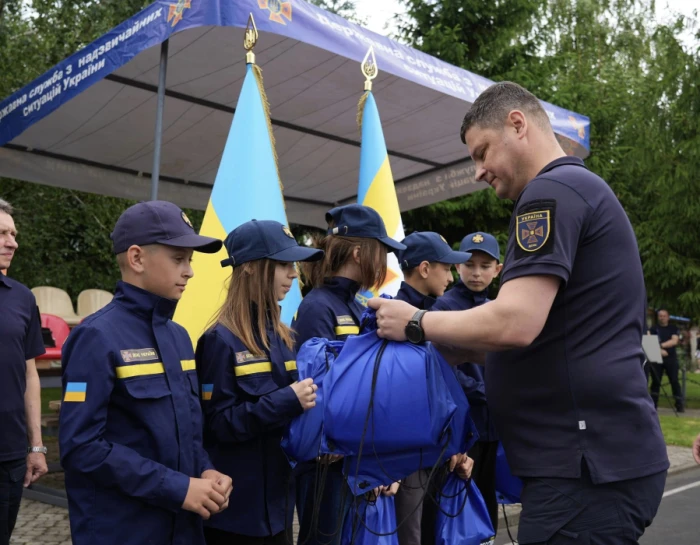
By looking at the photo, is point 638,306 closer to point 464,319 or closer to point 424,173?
point 464,319

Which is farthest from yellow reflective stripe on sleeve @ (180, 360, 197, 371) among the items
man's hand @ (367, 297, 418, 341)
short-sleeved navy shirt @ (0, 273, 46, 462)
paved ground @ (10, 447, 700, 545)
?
paved ground @ (10, 447, 700, 545)

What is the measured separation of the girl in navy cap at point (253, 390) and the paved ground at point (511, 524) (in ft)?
10.5

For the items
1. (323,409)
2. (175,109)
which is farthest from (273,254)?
(175,109)

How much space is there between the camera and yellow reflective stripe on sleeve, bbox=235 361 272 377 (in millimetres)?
2920

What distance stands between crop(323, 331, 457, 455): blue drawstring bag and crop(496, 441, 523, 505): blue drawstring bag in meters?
1.84

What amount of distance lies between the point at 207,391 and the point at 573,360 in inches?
55.8

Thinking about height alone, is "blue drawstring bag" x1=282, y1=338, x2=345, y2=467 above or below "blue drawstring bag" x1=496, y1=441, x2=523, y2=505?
above

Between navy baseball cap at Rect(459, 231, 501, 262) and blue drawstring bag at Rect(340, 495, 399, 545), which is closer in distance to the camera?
blue drawstring bag at Rect(340, 495, 399, 545)

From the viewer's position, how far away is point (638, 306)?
2.16m

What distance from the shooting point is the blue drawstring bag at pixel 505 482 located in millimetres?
4223

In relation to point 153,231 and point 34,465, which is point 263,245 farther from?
point 34,465

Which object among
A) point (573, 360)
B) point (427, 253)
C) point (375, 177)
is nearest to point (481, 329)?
point (573, 360)

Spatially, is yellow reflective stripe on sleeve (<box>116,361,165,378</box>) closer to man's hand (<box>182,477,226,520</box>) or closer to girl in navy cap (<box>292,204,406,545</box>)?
man's hand (<box>182,477,226,520</box>)

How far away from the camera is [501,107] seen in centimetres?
230
